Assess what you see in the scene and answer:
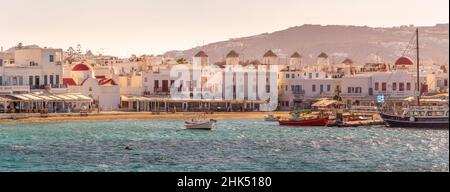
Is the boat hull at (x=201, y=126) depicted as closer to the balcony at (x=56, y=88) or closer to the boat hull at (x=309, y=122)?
the boat hull at (x=309, y=122)

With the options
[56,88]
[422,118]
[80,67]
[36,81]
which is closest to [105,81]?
[80,67]

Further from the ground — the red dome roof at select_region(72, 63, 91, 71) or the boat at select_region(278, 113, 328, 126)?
the red dome roof at select_region(72, 63, 91, 71)

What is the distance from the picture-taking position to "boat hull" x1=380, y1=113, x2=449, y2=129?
70.3 metres

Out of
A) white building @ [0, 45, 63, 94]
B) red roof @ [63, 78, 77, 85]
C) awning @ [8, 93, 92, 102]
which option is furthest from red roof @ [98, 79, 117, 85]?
white building @ [0, 45, 63, 94]

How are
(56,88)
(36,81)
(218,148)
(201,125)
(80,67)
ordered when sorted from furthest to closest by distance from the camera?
1. (80,67)
2. (56,88)
3. (36,81)
4. (201,125)
5. (218,148)

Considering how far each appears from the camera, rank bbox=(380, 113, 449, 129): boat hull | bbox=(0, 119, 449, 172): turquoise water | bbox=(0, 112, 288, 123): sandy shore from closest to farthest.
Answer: bbox=(0, 119, 449, 172): turquoise water, bbox=(380, 113, 449, 129): boat hull, bbox=(0, 112, 288, 123): sandy shore

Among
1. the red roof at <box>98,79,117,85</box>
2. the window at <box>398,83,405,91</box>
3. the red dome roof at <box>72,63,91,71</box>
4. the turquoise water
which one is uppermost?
the red dome roof at <box>72,63,91,71</box>

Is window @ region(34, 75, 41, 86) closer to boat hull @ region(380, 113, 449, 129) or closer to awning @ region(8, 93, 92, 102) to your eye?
awning @ region(8, 93, 92, 102)

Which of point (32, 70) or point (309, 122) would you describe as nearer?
point (309, 122)

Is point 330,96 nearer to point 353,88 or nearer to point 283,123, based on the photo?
point 353,88

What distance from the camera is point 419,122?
71000 millimetres

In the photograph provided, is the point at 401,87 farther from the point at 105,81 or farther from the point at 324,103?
the point at 105,81

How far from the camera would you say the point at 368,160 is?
4400cm
